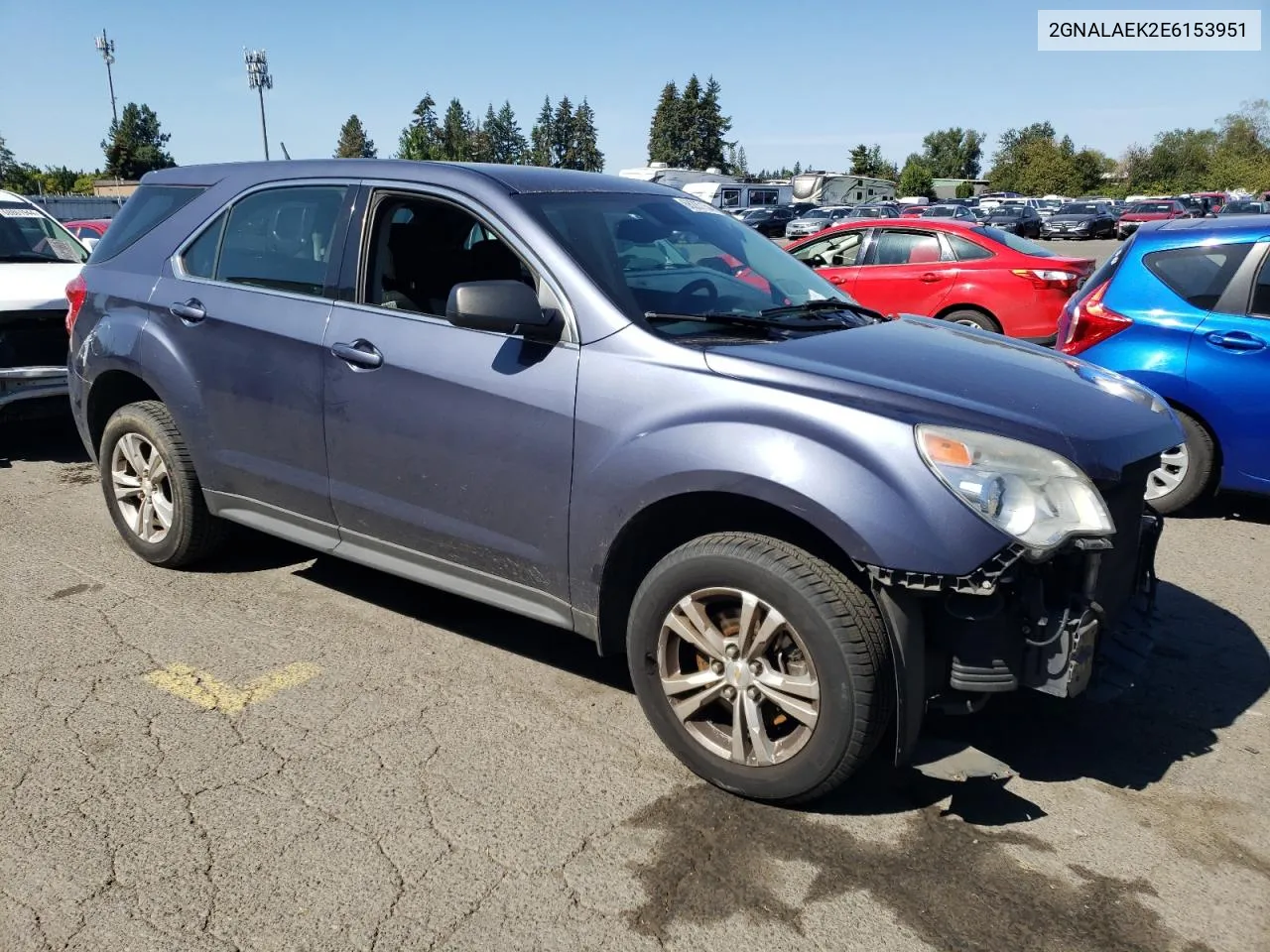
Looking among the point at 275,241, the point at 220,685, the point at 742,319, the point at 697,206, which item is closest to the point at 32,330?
the point at 275,241

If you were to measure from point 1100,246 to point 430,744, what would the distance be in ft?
142

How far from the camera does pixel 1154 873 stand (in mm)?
2844

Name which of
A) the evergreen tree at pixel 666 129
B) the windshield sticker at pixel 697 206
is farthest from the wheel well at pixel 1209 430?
the evergreen tree at pixel 666 129

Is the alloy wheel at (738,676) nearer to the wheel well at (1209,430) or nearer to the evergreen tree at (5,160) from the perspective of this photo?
the wheel well at (1209,430)

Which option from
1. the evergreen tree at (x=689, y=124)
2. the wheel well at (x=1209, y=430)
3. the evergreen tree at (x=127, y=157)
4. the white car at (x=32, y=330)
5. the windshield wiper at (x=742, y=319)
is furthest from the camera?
the evergreen tree at (x=689, y=124)

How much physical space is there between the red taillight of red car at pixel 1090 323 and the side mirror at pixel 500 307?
3.82m

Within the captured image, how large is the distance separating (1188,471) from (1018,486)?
368 centimetres

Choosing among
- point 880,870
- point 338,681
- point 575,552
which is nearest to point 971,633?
point 880,870

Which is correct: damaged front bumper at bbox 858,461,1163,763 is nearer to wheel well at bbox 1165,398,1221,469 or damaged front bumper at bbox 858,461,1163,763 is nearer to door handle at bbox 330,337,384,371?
door handle at bbox 330,337,384,371

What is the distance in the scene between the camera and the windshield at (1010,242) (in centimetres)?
1108

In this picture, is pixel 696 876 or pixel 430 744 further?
pixel 430 744

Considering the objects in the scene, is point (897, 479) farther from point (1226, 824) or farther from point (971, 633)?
point (1226, 824)

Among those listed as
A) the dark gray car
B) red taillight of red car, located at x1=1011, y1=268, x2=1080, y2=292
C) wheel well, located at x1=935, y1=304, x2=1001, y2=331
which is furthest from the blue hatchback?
wheel well, located at x1=935, y1=304, x2=1001, y2=331

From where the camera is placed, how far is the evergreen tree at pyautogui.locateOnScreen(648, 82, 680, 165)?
133 metres
